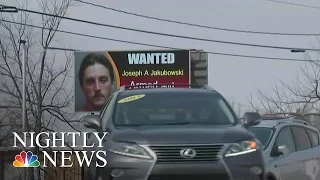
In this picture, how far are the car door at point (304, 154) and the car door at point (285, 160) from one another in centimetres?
14

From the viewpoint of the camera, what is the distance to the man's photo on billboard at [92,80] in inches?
1330

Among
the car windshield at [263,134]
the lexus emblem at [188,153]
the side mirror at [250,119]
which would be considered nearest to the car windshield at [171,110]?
the side mirror at [250,119]

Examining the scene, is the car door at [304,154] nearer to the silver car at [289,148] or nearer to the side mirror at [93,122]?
the silver car at [289,148]

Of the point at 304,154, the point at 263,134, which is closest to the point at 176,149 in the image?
the point at 263,134

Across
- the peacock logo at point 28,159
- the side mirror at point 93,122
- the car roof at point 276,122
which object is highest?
the side mirror at point 93,122

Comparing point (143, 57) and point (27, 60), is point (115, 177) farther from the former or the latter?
point (143, 57)


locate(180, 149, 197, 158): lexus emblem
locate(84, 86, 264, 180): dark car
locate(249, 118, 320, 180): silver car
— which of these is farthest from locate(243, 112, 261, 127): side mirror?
locate(249, 118, 320, 180): silver car

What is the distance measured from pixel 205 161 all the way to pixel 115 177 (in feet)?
3.23

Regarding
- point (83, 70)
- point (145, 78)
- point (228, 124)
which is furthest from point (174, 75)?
point (228, 124)

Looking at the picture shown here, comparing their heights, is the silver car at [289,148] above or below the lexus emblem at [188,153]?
below

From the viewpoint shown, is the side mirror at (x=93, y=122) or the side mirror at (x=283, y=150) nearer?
the side mirror at (x=93, y=122)

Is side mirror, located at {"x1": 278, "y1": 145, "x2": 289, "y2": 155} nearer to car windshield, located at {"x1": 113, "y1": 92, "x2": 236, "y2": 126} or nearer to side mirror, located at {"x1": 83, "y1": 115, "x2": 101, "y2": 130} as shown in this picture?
car windshield, located at {"x1": 113, "y1": 92, "x2": 236, "y2": 126}

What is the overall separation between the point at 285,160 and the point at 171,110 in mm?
2970

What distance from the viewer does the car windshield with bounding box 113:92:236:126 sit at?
25.7ft
